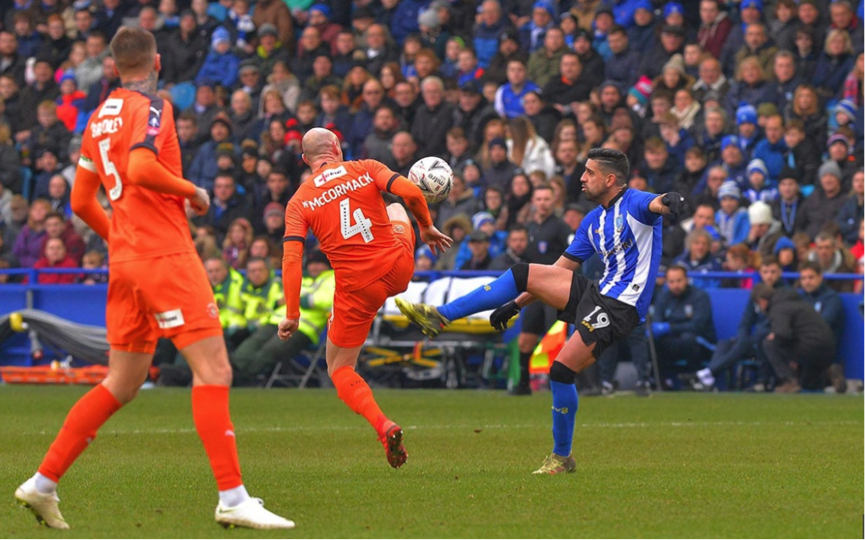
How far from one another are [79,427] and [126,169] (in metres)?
1.20

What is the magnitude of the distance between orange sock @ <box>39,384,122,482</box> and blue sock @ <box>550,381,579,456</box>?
3.06m

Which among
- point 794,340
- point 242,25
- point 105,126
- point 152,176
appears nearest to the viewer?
point 152,176

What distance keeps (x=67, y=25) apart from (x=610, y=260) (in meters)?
20.2

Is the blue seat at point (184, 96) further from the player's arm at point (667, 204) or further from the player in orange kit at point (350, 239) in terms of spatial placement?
the player's arm at point (667, 204)

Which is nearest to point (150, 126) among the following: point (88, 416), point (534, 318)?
point (88, 416)

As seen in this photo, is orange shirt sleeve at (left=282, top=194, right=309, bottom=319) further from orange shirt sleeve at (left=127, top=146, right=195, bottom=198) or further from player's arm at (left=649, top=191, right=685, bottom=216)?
orange shirt sleeve at (left=127, top=146, right=195, bottom=198)

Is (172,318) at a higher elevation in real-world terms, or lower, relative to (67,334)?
higher

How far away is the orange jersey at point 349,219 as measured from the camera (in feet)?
29.3

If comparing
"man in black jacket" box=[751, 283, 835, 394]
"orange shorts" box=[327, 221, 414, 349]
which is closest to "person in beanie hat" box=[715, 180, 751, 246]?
"man in black jacket" box=[751, 283, 835, 394]

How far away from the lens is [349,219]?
898 cm

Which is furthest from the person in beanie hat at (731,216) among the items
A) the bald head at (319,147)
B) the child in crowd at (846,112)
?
the bald head at (319,147)

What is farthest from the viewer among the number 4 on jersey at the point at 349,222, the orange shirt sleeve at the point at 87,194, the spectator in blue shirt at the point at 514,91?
the spectator in blue shirt at the point at 514,91

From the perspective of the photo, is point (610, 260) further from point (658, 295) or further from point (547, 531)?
point (658, 295)

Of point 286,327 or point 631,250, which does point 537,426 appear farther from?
point 286,327
